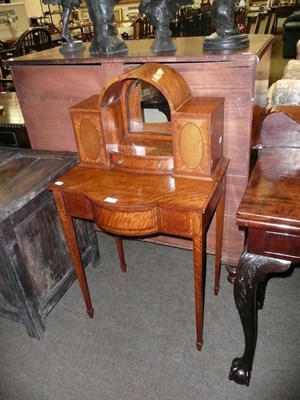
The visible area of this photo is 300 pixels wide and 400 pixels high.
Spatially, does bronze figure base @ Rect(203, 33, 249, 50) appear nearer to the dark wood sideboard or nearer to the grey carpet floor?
the dark wood sideboard

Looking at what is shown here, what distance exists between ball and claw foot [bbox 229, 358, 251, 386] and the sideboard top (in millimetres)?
1146

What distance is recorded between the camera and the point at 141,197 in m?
1.14

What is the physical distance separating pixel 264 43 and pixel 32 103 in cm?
117

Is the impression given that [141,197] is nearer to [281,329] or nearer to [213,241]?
[213,241]

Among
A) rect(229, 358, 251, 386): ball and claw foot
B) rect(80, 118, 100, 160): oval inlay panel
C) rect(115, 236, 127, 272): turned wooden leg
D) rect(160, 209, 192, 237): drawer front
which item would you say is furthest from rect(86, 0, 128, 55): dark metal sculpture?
rect(229, 358, 251, 386): ball and claw foot

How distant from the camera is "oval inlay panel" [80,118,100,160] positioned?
1.30 meters

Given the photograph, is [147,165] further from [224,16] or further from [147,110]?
[224,16]

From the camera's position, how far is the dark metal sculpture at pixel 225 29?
121 centimetres

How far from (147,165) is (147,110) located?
0.36 meters

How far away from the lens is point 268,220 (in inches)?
36.1

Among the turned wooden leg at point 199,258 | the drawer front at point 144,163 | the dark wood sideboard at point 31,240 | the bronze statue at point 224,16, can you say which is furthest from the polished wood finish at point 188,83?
the turned wooden leg at point 199,258

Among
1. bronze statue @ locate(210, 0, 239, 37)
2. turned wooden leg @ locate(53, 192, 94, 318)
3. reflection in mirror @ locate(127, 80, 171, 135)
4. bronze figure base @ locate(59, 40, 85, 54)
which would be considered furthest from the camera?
bronze figure base @ locate(59, 40, 85, 54)

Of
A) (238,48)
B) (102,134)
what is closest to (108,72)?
(102,134)

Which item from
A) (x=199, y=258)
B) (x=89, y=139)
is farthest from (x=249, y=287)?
(x=89, y=139)
